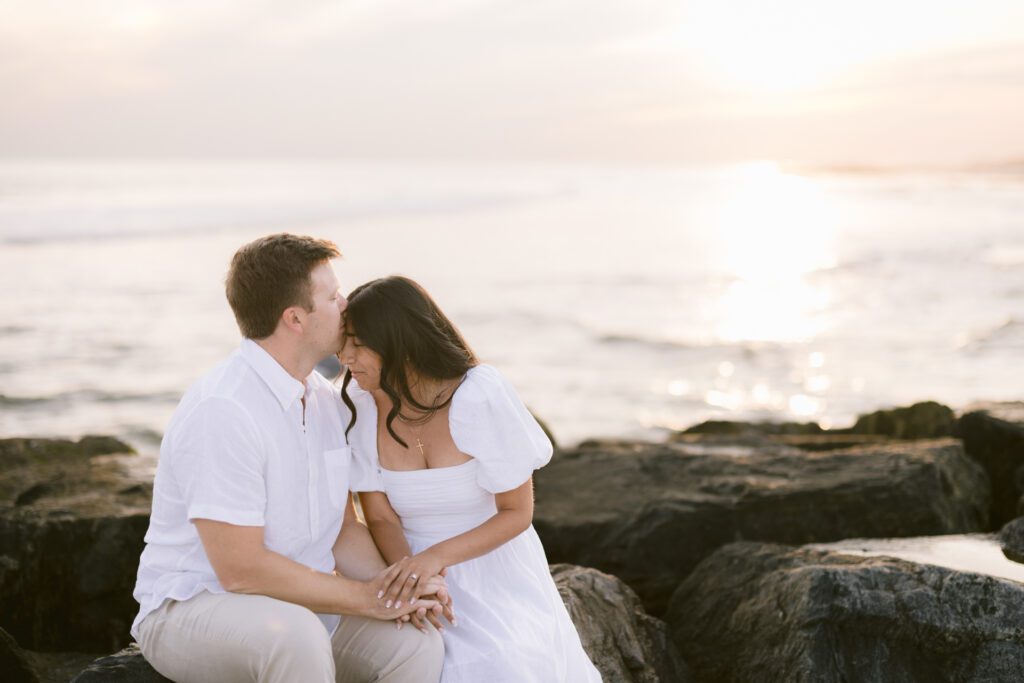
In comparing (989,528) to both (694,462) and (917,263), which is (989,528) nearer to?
(694,462)

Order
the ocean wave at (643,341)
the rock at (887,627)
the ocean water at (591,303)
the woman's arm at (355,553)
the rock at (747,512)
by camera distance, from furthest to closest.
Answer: the ocean wave at (643,341) < the ocean water at (591,303) < the rock at (747,512) < the rock at (887,627) < the woman's arm at (355,553)

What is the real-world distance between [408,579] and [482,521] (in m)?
0.49

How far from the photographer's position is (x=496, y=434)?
3820 millimetres

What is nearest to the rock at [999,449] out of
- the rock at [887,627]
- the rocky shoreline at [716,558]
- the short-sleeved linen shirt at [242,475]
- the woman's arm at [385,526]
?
the rocky shoreline at [716,558]

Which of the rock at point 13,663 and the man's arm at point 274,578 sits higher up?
the man's arm at point 274,578

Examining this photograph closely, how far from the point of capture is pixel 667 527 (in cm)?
587

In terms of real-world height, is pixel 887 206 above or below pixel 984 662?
above

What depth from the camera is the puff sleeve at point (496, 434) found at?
3.81m

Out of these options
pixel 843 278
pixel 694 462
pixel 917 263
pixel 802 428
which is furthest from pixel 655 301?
pixel 694 462

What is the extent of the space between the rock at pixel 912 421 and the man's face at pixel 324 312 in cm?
620

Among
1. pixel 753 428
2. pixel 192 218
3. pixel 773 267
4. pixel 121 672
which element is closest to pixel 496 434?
pixel 121 672

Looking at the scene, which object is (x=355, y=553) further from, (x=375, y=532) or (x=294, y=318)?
(x=294, y=318)

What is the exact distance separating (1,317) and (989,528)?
17.9 metres

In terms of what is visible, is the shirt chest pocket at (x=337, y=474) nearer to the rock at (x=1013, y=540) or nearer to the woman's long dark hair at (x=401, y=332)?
the woman's long dark hair at (x=401, y=332)
